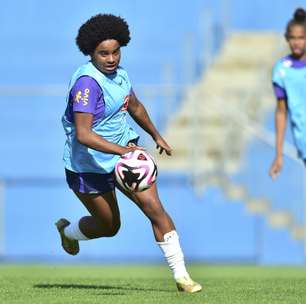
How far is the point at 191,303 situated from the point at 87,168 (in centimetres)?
158

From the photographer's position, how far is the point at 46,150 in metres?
22.3

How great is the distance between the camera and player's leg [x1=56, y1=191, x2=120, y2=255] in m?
8.84

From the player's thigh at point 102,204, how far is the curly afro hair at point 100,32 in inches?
41.0

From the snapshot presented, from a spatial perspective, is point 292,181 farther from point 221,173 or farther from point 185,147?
point 185,147

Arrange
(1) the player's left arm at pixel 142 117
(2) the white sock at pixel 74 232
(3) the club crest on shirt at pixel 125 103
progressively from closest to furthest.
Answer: (3) the club crest on shirt at pixel 125 103 < (1) the player's left arm at pixel 142 117 < (2) the white sock at pixel 74 232

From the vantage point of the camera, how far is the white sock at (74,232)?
9.41 m

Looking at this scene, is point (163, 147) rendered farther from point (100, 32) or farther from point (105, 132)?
point (100, 32)

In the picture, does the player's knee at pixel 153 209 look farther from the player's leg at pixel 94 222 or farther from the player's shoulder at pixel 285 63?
the player's shoulder at pixel 285 63

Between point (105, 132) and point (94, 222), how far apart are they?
2.86 ft

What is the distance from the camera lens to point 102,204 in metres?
8.85

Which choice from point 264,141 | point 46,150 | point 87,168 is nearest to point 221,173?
point 264,141

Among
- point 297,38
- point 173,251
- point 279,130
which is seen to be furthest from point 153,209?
point 297,38

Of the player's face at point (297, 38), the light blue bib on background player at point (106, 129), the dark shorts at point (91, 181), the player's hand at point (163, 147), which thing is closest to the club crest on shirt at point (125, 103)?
the light blue bib on background player at point (106, 129)

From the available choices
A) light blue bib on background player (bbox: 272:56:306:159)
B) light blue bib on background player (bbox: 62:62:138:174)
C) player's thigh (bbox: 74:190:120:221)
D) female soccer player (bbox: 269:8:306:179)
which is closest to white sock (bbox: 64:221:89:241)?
player's thigh (bbox: 74:190:120:221)
